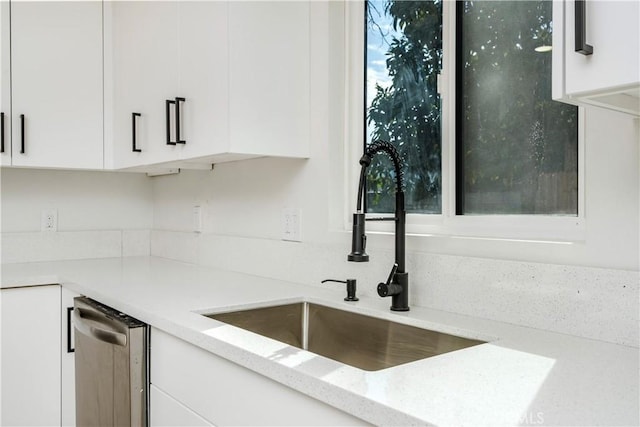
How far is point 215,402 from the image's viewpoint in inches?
45.6

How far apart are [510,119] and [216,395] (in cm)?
100

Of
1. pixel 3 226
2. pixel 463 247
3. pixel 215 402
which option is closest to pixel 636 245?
pixel 463 247

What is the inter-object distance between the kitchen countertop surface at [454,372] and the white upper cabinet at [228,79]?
0.54 meters

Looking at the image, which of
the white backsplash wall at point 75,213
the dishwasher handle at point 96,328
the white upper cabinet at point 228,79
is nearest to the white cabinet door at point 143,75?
the white upper cabinet at point 228,79

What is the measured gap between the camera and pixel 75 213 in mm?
→ 2816

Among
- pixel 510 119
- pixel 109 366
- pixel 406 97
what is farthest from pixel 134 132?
pixel 510 119

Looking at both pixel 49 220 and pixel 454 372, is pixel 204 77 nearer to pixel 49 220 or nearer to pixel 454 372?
pixel 454 372

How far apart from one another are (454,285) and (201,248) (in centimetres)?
144

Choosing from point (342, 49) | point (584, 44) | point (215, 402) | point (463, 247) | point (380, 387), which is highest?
point (342, 49)

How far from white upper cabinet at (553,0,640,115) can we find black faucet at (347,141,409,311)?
64 centimetres

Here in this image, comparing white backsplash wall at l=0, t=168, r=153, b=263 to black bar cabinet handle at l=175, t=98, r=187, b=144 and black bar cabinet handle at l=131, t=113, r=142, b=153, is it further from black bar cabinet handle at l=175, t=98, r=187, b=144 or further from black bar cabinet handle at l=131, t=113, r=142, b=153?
black bar cabinet handle at l=175, t=98, r=187, b=144

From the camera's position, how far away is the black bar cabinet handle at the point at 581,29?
722 mm

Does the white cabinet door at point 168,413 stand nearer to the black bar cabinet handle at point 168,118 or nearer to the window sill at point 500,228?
the window sill at point 500,228

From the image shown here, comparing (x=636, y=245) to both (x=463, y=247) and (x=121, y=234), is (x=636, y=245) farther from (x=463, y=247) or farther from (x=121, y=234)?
(x=121, y=234)
